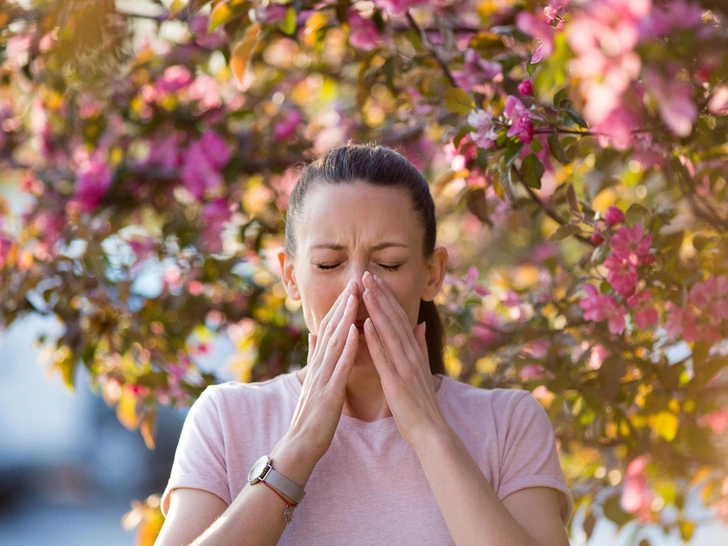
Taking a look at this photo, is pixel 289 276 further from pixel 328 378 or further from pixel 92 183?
pixel 92 183

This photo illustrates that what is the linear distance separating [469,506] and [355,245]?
22.4 inches

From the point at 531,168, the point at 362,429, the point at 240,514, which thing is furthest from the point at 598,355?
the point at 240,514

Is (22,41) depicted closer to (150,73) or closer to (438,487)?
(150,73)

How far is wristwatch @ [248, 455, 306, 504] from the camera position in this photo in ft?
5.18

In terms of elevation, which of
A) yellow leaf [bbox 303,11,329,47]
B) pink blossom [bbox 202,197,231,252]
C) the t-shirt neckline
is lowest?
pink blossom [bbox 202,197,231,252]

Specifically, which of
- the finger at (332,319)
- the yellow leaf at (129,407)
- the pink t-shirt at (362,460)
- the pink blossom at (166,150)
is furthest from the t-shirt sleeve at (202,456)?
the pink blossom at (166,150)

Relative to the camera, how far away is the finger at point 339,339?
169 cm

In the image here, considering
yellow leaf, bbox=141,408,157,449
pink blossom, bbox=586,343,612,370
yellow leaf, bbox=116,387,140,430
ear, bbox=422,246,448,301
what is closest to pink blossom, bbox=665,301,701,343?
pink blossom, bbox=586,343,612,370

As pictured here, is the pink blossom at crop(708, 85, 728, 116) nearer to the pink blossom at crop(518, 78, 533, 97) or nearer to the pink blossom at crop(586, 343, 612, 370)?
the pink blossom at crop(518, 78, 533, 97)

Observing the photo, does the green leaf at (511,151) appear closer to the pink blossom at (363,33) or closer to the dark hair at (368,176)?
the dark hair at (368,176)

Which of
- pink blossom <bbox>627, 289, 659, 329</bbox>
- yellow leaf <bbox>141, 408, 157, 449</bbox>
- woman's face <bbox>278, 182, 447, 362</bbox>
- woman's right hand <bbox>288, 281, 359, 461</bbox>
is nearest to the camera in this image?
woman's right hand <bbox>288, 281, 359, 461</bbox>

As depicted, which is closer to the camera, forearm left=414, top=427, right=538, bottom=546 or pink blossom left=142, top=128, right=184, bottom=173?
forearm left=414, top=427, right=538, bottom=546

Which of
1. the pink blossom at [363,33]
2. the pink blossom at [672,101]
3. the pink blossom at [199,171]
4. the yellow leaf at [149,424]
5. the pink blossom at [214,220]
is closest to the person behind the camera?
the pink blossom at [672,101]

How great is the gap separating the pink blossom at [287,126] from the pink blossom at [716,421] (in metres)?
1.81
